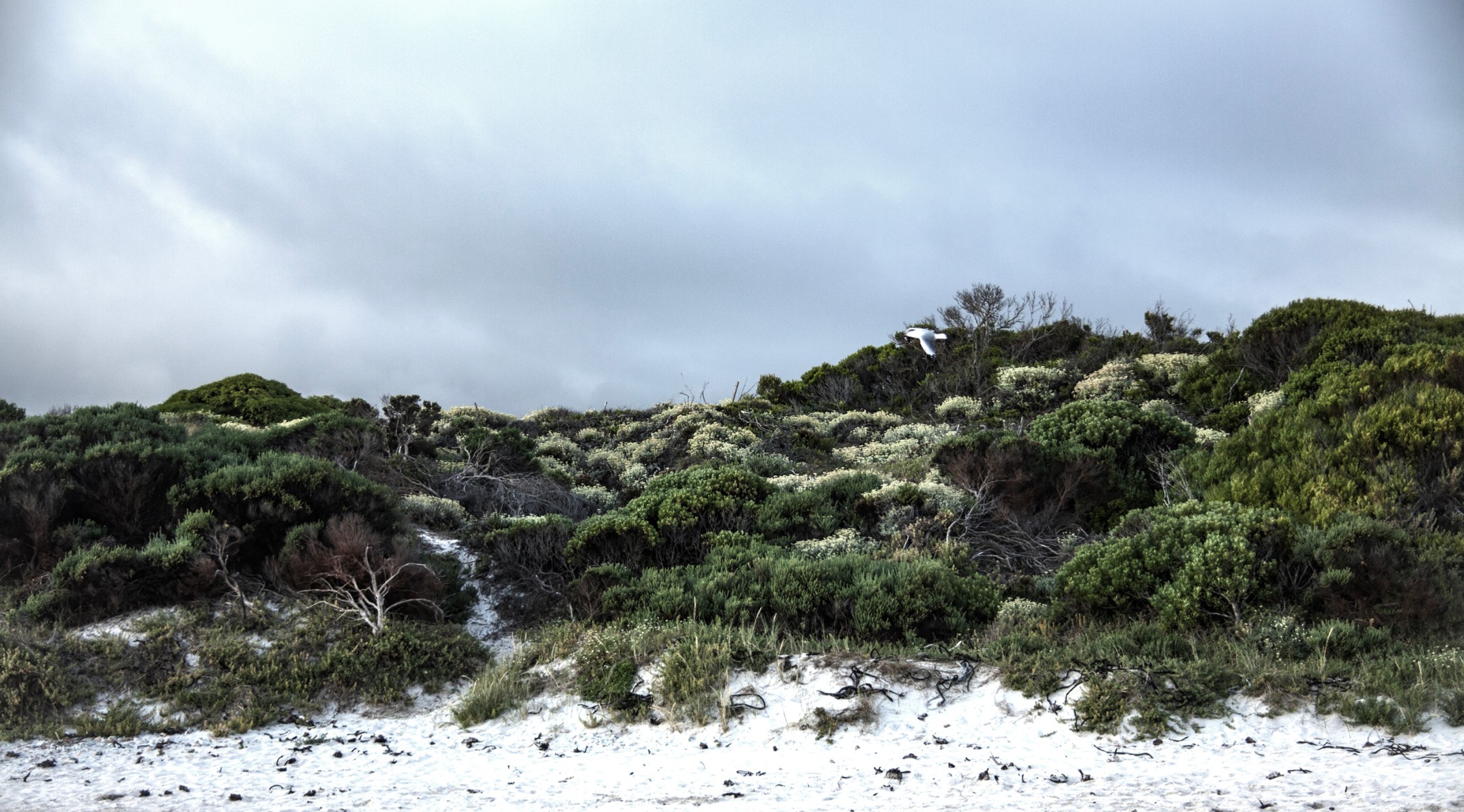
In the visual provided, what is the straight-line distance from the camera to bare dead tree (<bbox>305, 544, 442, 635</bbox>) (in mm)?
8820

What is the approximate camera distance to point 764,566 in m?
9.84

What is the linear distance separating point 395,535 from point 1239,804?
29.5 feet

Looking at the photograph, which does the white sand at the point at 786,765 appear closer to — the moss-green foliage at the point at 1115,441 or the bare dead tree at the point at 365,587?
the bare dead tree at the point at 365,587

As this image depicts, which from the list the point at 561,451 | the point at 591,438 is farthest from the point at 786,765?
the point at 591,438

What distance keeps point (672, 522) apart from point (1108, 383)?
14548mm

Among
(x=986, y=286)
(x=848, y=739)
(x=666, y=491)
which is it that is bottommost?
(x=848, y=739)

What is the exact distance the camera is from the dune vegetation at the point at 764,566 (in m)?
7.30

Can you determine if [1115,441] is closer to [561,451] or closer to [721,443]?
[721,443]

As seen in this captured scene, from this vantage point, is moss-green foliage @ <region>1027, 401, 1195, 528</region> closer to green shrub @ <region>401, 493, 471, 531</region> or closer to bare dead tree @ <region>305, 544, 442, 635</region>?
green shrub @ <region>401, 493, 471, 531</region>

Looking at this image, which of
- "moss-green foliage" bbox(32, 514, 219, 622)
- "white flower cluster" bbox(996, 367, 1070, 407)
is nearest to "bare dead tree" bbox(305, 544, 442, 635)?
"moss-green foliage" bbox(32, 514, 219, 622)

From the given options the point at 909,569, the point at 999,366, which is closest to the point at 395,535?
the point at 909,569

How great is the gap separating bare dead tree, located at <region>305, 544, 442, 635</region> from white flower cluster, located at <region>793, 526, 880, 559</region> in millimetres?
4331

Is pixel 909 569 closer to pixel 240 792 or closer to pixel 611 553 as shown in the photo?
pixel 611 553

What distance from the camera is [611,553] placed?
11.2m
